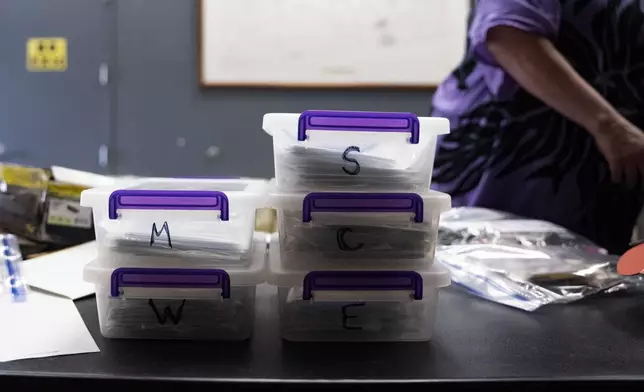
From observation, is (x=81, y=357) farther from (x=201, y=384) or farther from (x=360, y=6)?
(x=360, y=6)

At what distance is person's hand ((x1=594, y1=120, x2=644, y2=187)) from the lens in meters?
0.92

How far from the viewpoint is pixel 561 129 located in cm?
102

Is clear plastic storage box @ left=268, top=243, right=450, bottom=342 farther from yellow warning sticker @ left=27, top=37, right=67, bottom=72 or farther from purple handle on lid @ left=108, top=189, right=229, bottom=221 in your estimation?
yellow warning sticker @ left=27, top=37, right=67, bottom=72

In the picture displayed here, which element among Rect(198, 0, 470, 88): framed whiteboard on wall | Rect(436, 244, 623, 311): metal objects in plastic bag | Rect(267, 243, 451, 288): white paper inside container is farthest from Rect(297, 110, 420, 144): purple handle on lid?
Rect(198, 0, 470, 88): framed whiteboard on wall

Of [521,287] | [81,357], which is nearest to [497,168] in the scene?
[521,287]

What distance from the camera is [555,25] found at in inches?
34.7

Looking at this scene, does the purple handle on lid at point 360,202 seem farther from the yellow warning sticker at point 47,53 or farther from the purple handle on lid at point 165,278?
the yellow warning sticker at point 47,53

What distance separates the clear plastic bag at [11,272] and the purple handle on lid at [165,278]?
0.50 feet

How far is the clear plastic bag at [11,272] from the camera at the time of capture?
566 mm

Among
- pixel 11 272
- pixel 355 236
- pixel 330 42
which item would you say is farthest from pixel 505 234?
pixel 330 42

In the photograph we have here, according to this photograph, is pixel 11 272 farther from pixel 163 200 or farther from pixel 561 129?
pixel 561 129

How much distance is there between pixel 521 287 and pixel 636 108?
58cm

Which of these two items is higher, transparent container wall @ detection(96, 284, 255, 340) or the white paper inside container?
the white paper inside container

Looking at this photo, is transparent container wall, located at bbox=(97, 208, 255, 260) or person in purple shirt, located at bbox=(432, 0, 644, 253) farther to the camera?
person in purple shirt, located at bbox=(432, 0, 644, 253)
